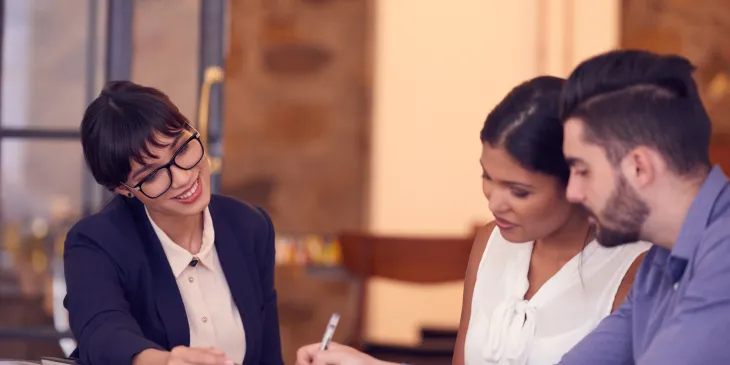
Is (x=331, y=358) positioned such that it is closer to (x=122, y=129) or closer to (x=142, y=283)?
(x=142, y=283)

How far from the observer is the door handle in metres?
3.40

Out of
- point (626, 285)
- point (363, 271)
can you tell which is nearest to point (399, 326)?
point (363, 271)

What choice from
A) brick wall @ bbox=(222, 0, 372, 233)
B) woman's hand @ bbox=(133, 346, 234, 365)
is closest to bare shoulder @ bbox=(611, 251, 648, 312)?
woman's hand @ bbox=(133, 346, 234, 365)

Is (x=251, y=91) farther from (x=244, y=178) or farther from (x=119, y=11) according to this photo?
(x=119, y=11)

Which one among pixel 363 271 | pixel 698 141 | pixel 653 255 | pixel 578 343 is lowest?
pixel 363 271

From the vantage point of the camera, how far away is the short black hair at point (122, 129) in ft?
6.11

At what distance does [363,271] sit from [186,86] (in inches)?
35.0

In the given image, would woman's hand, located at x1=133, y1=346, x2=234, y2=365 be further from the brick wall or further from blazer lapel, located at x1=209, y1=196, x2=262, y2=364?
the brick wall

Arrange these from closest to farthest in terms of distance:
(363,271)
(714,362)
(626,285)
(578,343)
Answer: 1. (714,362)
2. (578,343)
3. (626,285)
4. (363,271)

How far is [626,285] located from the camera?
68.2 inches

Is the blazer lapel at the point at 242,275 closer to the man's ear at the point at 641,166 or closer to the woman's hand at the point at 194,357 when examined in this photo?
the woman's hand at the point at 194,357

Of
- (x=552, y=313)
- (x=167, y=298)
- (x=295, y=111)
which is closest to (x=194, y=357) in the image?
(x=167, y=298)

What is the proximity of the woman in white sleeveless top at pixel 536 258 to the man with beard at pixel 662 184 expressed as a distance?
0.26 metres

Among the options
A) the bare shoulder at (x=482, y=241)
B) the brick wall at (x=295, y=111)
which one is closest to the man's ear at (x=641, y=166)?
the bare shoulder at (x=482, y=241)
